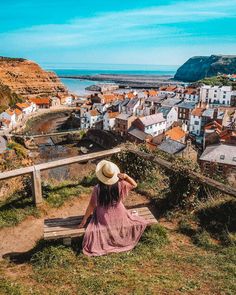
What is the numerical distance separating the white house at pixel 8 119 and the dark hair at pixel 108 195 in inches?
2577

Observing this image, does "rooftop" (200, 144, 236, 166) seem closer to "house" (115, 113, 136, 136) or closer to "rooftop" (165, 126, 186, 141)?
"rooftop" (165, 126, 186, 141)

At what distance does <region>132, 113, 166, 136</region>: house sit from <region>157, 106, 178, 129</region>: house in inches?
96.2

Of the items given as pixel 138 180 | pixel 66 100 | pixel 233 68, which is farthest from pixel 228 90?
pixel 233 68

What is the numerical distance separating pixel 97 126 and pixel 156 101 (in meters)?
19.7

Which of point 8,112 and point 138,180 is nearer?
point 138,180

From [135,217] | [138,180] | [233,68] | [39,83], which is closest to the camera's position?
[135,217]

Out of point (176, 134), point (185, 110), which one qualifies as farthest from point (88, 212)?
point (185, 110)

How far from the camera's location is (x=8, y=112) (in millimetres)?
69312

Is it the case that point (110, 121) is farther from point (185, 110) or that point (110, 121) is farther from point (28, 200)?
point (28, 200)

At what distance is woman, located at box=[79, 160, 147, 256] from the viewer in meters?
4.70

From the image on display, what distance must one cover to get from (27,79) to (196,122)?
7776 cm

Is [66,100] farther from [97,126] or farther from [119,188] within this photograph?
[119,188]

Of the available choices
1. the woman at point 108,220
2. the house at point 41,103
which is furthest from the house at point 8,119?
the woman at point 108,220

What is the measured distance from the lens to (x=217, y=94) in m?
85.1
